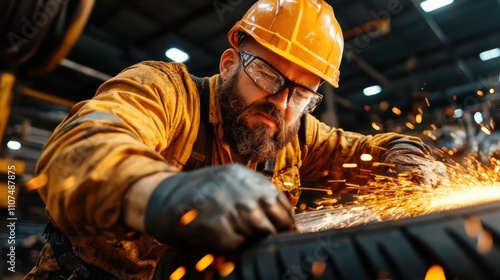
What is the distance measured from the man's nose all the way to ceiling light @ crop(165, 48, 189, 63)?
4.38 meters

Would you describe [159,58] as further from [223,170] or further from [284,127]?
[223,170]

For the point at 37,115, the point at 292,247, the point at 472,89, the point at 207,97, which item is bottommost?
the point at 37,115

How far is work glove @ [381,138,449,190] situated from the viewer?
1.73 metres

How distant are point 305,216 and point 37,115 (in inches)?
159

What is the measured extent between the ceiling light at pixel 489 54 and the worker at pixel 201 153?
519cm

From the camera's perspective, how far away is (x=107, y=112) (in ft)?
3.08

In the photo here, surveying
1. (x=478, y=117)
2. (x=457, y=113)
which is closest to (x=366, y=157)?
(x=478, y=117)

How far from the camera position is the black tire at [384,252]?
0.59 metres

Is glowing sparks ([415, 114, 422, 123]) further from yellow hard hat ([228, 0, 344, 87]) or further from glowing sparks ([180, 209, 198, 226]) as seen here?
glowing sparks ([180, 209, 198, 226])

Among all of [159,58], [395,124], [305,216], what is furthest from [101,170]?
[395,124]

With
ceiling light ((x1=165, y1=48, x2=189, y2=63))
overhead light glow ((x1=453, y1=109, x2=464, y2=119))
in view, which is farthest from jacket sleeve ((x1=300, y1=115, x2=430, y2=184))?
ceiling light ((x1=165, y1=48, x2=189, y2=63))

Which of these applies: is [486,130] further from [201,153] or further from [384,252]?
[384,252]

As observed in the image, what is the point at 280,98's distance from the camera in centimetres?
159

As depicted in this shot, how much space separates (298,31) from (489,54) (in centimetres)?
594
